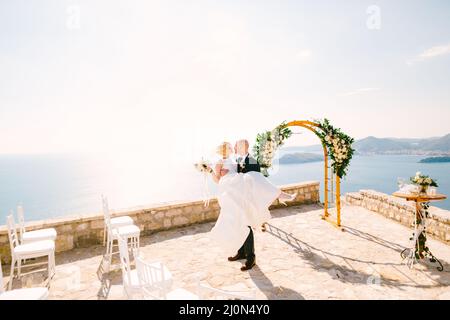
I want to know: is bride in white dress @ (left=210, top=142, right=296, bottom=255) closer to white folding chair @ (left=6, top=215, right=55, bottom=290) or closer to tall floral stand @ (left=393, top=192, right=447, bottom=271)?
tall floral stand @ (left=393, top=192, right=447, bottom=271)

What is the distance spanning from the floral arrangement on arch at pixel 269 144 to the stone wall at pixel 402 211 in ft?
11.2

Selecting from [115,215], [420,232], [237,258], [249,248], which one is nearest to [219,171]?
[249,248]

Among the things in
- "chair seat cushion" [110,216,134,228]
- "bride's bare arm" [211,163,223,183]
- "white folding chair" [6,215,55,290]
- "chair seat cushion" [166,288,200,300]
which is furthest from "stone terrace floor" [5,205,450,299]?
"bride's bare arm" [211,163,223,183]

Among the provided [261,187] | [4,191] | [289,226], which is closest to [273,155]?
[289,226]

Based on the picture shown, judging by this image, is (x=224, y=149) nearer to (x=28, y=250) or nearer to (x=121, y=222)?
(x=121, y=222)

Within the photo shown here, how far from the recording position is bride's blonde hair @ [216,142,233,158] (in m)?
4.84

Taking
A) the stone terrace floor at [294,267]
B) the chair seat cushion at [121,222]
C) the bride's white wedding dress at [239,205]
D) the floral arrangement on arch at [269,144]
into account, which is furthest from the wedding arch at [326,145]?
the chair seat cushion at [121,222]

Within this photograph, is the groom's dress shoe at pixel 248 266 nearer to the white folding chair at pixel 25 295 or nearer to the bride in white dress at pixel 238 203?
the bride in white dress at pixel 238 203

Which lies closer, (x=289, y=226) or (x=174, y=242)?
(x=174, y=242)

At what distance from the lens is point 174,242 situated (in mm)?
5844

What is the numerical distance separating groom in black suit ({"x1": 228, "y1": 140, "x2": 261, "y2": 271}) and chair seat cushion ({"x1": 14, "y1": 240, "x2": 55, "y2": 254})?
10.00ft

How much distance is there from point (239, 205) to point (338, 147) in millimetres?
3757
